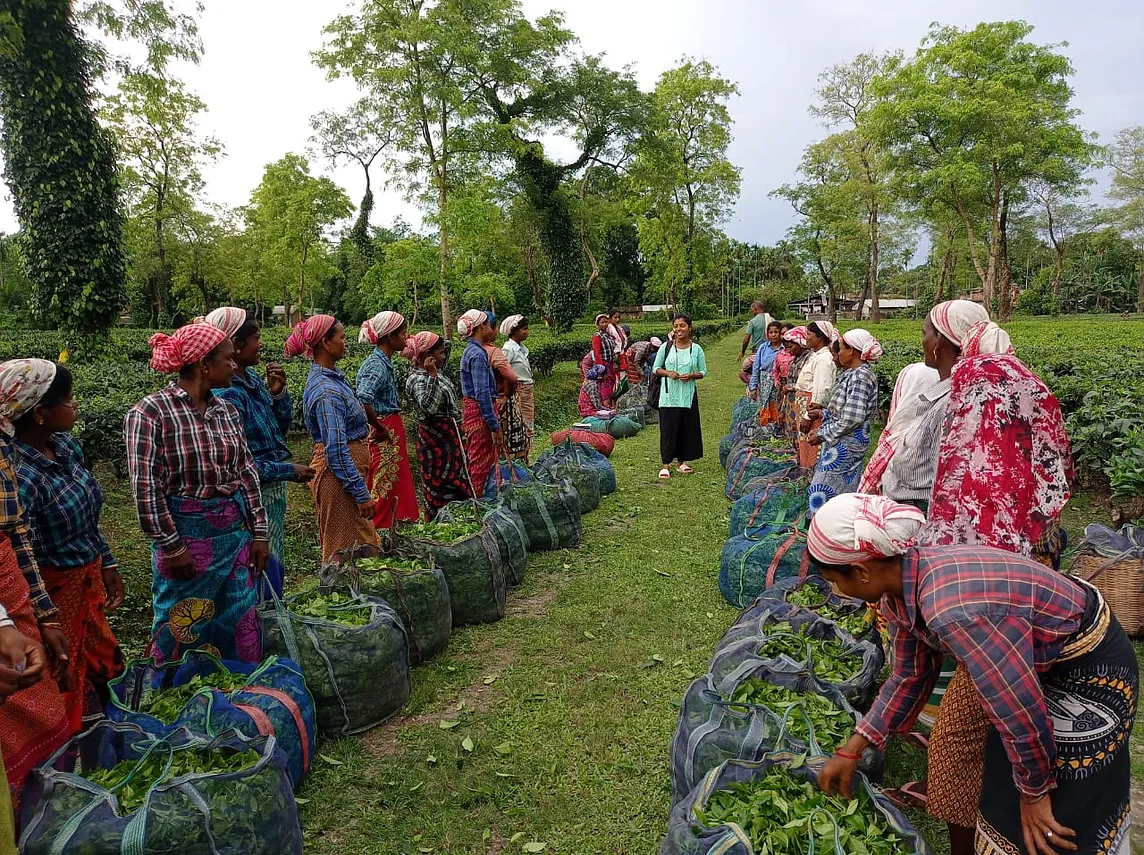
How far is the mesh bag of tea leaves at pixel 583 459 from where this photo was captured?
687 cm

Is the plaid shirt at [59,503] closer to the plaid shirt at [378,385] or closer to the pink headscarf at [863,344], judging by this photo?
the plaid shirt at [378,385]

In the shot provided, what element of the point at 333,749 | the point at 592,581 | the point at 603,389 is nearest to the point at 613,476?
the point at 592,581

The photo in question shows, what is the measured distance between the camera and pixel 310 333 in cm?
429

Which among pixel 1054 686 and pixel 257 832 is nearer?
pixel 1054 686

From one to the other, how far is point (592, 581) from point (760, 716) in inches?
117

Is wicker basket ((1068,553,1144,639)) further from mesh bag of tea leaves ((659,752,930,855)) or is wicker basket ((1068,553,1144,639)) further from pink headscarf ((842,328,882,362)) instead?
mesh bag of tea leaves ((659,752,930,855))

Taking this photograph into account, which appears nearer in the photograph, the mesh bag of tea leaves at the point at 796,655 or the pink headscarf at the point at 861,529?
the pink headscarf at the point at 861,529

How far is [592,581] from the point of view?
534 centimetres

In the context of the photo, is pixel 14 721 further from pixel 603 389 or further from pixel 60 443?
pixel 603 389

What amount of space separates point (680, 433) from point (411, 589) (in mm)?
5180

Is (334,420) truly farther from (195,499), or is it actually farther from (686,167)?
(686,167)

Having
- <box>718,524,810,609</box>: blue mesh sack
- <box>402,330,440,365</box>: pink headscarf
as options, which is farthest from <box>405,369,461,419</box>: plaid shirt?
<box>718,524,810,609</box>: blue mesh sack

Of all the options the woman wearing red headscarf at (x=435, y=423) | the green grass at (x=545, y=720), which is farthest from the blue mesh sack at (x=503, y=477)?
the green grass at (x=545, y=720)

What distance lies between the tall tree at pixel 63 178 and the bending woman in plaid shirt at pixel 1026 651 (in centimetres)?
1193
